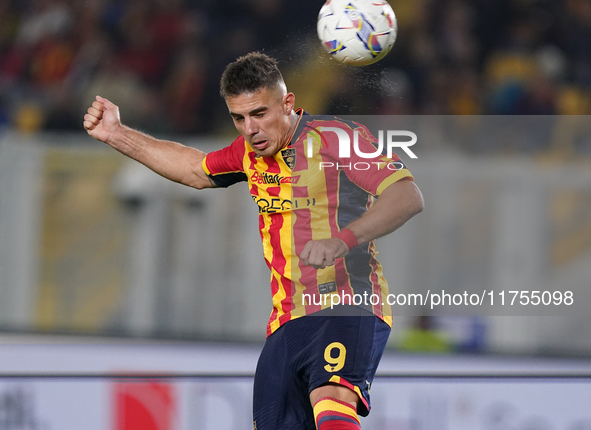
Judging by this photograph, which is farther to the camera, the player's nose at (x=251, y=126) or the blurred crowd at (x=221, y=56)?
the blurred crowd at (x=221, y=56)

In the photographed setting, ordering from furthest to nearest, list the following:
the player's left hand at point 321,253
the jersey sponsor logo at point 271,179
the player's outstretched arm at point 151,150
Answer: the player's outstretched arm at point 151,150 < the jersey sponsor logo at point 271,179 < the player's left hand at point 321,253

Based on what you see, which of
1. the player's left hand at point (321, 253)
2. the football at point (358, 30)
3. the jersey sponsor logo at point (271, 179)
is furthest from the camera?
the football at point (358, 30)

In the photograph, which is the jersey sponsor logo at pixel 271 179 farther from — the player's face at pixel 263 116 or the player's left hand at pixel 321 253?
the player's left hand at pixel 321 253

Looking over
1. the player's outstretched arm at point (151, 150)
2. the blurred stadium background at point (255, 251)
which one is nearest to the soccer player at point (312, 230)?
the player's outstretched arm at point (151, 150)

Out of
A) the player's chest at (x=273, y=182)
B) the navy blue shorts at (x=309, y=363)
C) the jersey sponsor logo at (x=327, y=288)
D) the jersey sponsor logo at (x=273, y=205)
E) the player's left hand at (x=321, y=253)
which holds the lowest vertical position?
the navy blue shorts at (x=309, y=363)

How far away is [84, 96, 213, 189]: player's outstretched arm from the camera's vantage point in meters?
3.19

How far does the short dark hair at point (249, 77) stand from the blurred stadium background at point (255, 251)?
89cm

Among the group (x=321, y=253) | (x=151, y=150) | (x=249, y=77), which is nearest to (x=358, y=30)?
(x=249, y=77)

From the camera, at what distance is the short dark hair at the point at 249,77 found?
274cm

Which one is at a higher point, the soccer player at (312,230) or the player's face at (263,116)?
the player's face at (263,116)

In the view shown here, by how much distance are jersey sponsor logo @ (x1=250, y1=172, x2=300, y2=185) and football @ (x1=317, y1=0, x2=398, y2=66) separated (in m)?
0.60

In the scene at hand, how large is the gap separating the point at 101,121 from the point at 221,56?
9.33ft

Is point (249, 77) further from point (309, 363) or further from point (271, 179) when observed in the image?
point (309, 363)

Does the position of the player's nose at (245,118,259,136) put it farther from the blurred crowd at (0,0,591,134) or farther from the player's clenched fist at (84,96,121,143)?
the blurred crowd at (0,0,591,134)
